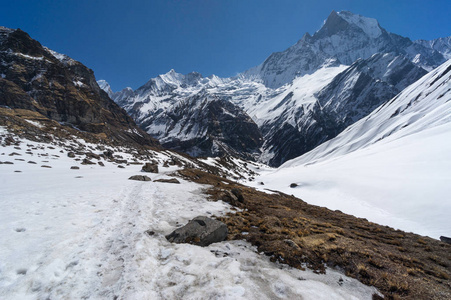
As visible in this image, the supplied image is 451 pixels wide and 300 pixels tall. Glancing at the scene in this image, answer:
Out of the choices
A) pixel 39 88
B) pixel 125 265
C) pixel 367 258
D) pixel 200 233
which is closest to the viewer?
pixel 125 265

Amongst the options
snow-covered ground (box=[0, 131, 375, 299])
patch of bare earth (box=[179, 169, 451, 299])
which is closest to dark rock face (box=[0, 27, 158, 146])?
snow-covered ground (box=[0, 131, 375, 299])

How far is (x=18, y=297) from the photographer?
178 inches

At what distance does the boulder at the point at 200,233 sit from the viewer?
826 centimetres

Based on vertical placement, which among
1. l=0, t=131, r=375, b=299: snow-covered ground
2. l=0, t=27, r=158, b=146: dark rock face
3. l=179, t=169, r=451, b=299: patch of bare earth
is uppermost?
l=0, t=27, r=158, b=146: dark rock face

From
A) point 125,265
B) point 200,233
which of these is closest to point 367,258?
point 200,233

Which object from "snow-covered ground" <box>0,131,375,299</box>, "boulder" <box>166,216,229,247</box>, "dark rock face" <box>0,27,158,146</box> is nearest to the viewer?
"snow-covered ground" <box>0,131,375,299</box>

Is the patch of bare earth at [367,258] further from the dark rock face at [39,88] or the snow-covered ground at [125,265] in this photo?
the dark rock face at [39,88]

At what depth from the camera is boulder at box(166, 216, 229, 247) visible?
8.26 meters

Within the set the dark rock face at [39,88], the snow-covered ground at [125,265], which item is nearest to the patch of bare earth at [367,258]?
the snow-covered ground at [125,265]

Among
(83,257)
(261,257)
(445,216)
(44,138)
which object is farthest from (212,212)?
(44,138)

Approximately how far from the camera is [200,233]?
338 inches

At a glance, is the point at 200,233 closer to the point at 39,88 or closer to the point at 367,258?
the point at 367,258

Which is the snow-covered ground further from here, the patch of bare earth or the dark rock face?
the dark rock face

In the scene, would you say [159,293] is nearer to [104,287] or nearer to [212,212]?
[104,287]
